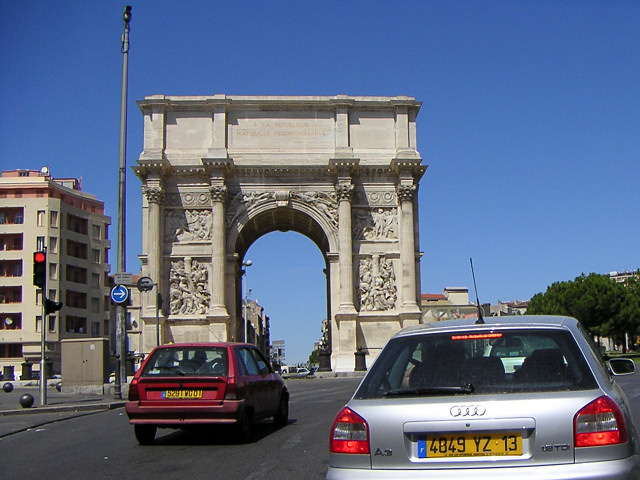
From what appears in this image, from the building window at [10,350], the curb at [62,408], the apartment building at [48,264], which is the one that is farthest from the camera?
the apartment building at [48,264]

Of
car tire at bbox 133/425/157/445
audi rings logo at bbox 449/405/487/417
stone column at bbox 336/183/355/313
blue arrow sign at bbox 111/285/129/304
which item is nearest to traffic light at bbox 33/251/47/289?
blue arrow sign at bbox 111/285/129/304

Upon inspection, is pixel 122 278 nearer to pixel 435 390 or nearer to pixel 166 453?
pixel 166 453

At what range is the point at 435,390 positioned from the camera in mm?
4430

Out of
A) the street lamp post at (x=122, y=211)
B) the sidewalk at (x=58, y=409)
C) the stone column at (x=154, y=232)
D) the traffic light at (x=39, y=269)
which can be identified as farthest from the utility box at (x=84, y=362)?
the stone column at (x=154, y=232)

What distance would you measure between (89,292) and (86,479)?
209 ft

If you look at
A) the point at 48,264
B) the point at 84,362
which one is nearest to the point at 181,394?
the point at 84,362

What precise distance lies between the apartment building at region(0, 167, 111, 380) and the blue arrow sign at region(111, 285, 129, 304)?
4110 centimetres

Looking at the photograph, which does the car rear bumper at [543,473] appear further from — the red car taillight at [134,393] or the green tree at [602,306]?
the green tree at [602,306]

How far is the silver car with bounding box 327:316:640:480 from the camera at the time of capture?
407 cm

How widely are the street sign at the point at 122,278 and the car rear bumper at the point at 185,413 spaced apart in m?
10.1

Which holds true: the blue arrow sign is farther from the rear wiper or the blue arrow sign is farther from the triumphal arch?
the triumphal arch

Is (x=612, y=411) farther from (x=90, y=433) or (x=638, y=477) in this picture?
(x=90, y=433)

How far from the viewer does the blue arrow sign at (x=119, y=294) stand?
19.9 m

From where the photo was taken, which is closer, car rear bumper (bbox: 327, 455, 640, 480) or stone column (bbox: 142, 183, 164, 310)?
car rear bumper (bbox: 327, 455, 640, 480)
